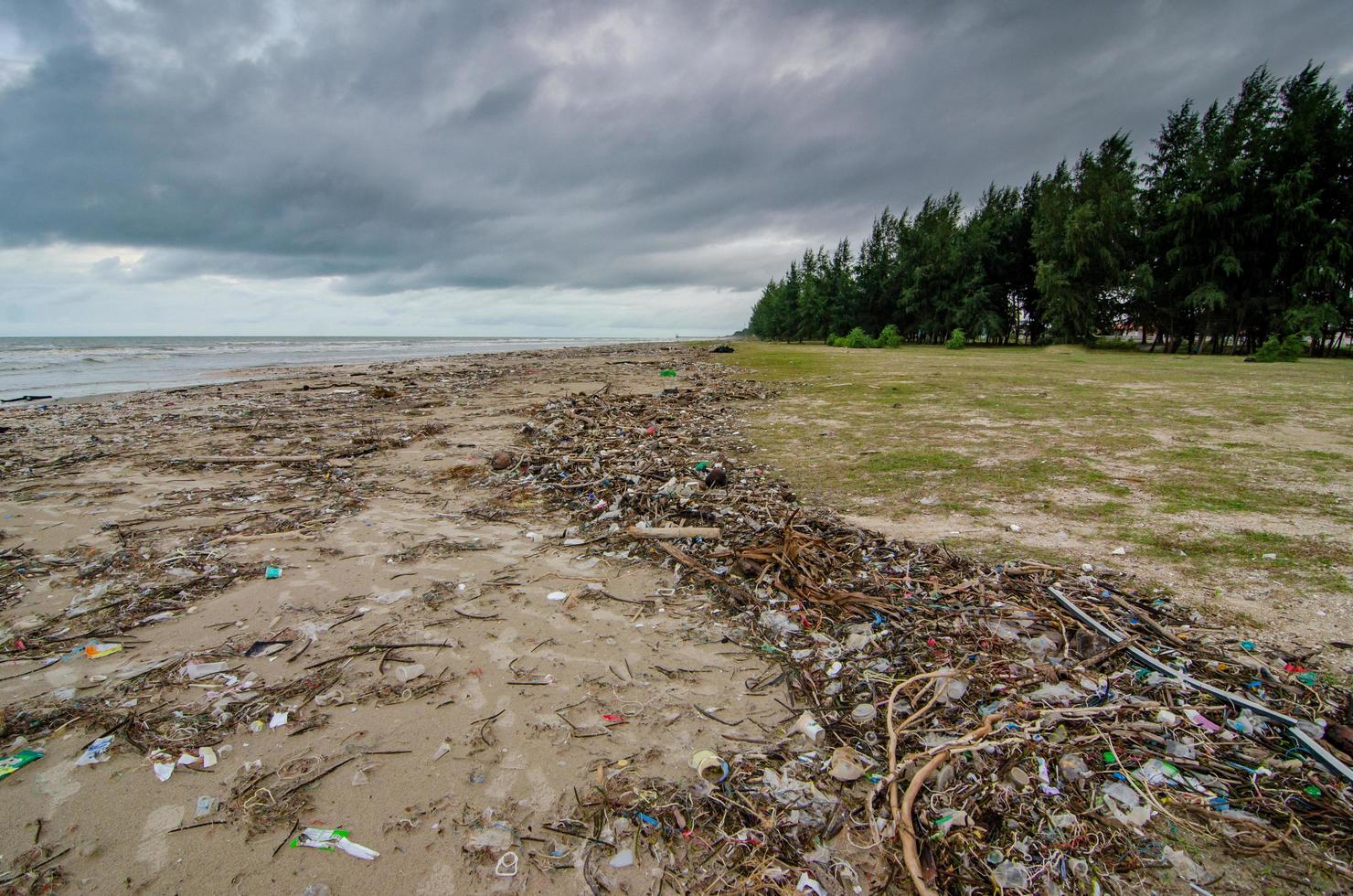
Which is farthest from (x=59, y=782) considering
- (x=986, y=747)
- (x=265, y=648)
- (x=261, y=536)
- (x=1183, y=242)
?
(x=1183, y=242)

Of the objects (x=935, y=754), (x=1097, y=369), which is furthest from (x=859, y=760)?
(x=1097, y=369)

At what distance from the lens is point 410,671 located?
2846 millimetres

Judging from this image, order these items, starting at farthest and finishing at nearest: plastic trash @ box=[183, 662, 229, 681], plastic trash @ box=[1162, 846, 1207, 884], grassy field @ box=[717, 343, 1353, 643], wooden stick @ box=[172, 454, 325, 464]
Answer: wooden stick @ box=[172, 454, 325, 464] → grassy field @ box=[717, 343, 1353, 643] → plastic trash @ box=[183, 662, 229, 681] → plastic trash @ box=[1162, 846, 1207, 884]

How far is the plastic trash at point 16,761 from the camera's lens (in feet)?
7.14

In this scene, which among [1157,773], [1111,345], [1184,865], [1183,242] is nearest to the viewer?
[1184,865]

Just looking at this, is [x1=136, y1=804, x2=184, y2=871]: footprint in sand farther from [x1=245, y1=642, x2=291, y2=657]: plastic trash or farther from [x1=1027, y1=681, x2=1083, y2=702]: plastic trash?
[x1=1027, y1=681, x2=1083, y2=702]: plastic trash

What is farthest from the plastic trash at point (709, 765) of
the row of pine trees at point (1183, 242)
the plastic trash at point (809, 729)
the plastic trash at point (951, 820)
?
the row of pine trees at point (1183, 242)

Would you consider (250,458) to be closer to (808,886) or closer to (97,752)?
(97,752)

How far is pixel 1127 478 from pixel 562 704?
19.7ft

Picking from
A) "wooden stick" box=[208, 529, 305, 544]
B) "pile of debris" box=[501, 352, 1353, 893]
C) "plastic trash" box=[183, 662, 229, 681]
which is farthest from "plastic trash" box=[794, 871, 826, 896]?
"wooden stick" box=[208, 529, 305, 544]

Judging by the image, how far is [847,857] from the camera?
1830 millimetres

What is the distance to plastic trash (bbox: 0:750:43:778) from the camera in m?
2.18

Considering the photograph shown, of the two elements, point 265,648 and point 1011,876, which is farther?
point 265,648

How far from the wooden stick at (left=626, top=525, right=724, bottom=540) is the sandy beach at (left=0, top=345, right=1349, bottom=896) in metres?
0.06
